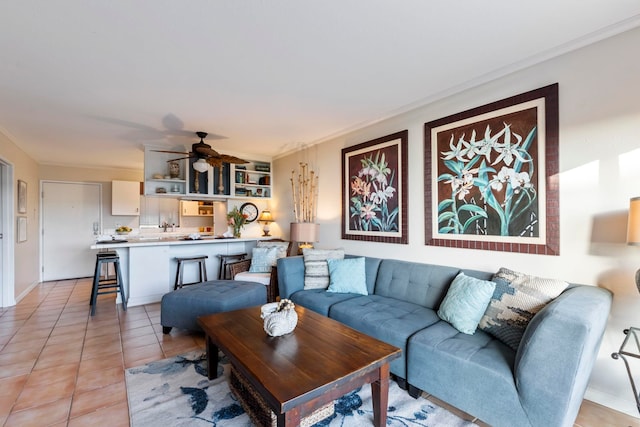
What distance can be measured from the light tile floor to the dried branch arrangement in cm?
233

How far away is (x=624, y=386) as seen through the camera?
6.03ft

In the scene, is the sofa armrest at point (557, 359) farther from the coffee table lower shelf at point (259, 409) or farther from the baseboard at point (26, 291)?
the baseboard at point (26, 291)

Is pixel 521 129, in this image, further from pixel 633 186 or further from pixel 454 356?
pixel 454 356

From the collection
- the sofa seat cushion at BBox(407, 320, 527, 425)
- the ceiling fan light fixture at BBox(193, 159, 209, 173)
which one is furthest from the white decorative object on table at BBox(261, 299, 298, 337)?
the ceiling fan light fixture at BBox(193, 159, 209, 173)

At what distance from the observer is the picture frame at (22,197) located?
4.45 metres

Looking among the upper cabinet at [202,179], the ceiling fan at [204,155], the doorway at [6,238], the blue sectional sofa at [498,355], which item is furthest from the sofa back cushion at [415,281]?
the doorway at [6,238]

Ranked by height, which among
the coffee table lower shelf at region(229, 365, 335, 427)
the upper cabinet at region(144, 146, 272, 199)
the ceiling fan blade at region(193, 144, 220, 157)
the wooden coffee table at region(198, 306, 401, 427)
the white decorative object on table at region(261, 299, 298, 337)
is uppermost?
the ceiling fan blade at region(193, 144, 220, 157)

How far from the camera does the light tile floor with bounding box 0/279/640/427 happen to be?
5.93ft

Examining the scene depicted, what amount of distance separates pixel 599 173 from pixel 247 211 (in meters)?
4.99

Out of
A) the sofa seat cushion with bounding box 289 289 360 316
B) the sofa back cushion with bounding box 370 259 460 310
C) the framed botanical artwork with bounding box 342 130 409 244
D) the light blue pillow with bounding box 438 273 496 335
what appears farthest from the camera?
the framed botanical artwork with bounding box 342 130 409 244

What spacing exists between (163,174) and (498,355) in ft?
16.4

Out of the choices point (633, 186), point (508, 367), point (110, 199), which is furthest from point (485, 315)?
point (110, 199)

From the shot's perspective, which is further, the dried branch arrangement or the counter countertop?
the dried branch arrangement

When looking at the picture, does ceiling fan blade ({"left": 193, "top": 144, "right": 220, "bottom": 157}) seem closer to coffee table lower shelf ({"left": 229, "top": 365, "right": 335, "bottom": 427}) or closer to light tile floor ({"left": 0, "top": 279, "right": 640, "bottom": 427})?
light tile floor ({"left": 0, "top": 279, "right": 640, "bottom": 427})
